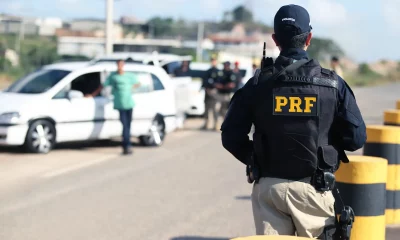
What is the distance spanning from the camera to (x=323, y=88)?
13.3 feet

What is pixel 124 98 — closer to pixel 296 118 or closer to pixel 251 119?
pixel 251 119

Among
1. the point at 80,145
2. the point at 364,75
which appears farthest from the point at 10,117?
the point at 364,75

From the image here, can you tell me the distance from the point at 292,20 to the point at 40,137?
982 centimetres

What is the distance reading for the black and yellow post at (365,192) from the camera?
6.23m

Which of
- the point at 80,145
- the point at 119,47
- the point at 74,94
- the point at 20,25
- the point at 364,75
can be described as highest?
the point at 20,25

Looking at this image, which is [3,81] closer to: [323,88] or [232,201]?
[232,201]

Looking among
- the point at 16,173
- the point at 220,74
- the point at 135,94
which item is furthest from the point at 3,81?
the point at 16,173

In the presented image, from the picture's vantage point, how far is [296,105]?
159 inches

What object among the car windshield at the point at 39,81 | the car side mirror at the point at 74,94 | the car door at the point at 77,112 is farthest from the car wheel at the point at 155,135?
the car windshield at the point at 39,81

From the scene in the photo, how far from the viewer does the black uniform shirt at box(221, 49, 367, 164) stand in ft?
13.4

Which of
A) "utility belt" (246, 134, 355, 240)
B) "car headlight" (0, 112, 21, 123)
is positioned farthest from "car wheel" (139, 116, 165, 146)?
"utility belt" (246, 134, 355, 240)

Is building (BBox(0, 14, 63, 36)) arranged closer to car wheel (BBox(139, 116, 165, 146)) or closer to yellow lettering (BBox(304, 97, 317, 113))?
car wheel (BBox(139, 116, 165, 146))

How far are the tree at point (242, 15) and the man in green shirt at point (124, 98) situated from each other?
9098 cm

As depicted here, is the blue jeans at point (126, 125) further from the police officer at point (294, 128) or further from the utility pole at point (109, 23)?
the utility pole at point (109, 23)
